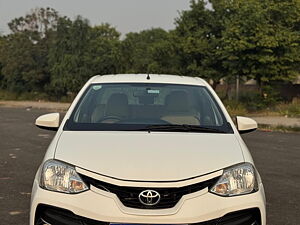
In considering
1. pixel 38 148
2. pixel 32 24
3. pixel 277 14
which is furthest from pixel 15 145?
pixel 32 24

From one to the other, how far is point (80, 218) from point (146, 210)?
42cm

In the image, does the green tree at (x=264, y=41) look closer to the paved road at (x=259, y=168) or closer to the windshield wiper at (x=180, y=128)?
the paved road at (x=259, y=168)

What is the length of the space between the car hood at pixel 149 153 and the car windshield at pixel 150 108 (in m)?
0.25

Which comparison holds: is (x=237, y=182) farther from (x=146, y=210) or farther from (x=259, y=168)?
(x=259, y=168)

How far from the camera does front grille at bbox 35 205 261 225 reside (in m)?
2.85

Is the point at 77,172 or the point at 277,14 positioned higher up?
the point at 277,14

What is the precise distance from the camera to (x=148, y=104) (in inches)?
171

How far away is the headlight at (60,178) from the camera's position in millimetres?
2959

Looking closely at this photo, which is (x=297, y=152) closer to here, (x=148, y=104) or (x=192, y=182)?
(x=148, y=104)

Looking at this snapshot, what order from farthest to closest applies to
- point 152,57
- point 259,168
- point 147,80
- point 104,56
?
point 104,56
point 152,57
point 259,168
point 147,80

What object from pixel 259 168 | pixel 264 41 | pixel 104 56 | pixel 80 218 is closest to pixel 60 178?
pixel 80 218

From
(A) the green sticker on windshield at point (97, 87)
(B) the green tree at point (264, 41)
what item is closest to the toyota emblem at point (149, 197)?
(A) the green sticker on windshield at point (97, 87)

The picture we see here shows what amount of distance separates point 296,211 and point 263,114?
17629 mm

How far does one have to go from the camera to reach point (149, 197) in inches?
111
